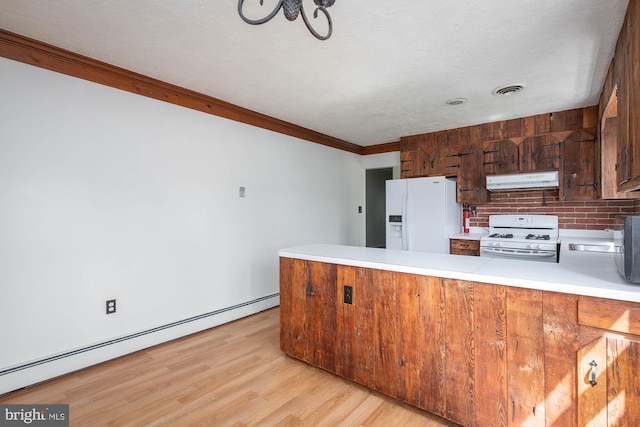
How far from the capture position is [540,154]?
3.73 meters

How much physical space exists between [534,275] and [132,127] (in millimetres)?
3175

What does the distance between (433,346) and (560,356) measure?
0.60 meters

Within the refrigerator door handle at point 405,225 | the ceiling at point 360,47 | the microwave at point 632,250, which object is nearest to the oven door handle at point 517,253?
the refrigerator door handle at point 405,225

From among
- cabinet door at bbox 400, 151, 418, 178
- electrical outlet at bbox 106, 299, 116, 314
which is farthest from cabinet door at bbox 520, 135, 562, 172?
electrical outlet at bbox 106, 299, 116, 314

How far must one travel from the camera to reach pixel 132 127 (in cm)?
273

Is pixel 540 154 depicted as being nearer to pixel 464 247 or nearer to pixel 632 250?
pixel 464 247

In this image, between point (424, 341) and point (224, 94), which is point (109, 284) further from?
point (424, 341)

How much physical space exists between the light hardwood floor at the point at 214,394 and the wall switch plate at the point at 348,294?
0.61 meters

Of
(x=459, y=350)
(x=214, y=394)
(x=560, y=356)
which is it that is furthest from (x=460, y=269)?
(x=214, y=394)

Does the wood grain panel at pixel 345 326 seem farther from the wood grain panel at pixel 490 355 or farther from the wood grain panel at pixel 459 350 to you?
the wood grain panel at pixel 490 355

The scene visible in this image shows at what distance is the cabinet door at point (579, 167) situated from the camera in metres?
3.45

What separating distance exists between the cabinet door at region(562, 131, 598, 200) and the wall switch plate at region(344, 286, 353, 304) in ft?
10.2

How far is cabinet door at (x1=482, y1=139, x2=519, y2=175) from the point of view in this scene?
390 centimetres

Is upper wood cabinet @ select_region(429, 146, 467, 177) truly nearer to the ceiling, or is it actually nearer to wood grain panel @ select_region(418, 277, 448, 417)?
the ceiling
